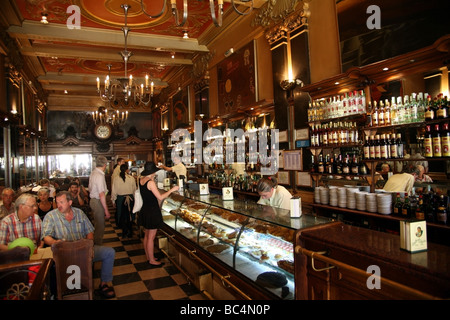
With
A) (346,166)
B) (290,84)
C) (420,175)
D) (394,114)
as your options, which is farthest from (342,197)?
(290,84)

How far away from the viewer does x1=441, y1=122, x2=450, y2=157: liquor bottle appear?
284 centimetres

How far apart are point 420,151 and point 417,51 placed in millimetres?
1039

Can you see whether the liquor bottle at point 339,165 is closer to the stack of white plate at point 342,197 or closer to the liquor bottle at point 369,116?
the stack of white plate at point 342,197

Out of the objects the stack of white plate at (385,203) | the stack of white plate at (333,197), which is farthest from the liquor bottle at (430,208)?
the stack of white plate at (333,197)

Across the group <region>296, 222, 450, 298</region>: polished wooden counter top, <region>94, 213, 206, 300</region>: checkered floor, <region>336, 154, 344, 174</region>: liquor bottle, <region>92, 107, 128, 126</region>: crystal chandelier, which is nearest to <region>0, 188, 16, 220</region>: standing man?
<region>94, 213, 206, 300</region>: checkered floor

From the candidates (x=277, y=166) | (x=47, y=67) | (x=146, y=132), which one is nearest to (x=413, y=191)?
(x=277, y=166)

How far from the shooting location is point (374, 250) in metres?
1.68

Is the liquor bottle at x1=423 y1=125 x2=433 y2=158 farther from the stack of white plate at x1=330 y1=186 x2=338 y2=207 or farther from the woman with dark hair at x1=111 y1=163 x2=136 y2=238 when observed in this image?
the woman with dark hair at x1=111 y1=163 x2=136 y2=238

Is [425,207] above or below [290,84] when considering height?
below

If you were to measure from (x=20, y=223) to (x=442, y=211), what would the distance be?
4.26m

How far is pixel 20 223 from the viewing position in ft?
10.1

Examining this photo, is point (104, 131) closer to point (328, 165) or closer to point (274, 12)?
point (274, 12)

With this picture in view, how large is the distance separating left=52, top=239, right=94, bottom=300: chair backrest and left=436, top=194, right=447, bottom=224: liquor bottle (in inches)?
130

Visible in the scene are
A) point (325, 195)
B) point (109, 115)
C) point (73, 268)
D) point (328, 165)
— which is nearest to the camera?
point (73, 268)
